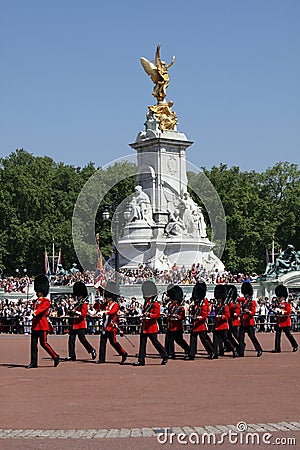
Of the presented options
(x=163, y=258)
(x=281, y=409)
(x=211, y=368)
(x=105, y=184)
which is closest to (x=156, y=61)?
(x=105, y=184)

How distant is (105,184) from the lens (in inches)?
1961

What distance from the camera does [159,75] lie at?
156 ft

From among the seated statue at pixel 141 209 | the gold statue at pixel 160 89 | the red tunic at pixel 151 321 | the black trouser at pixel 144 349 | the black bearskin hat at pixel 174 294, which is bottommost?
the black trouser at pixel 144 349

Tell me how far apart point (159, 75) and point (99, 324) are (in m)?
21.9

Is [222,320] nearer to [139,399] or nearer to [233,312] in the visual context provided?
[233,312]

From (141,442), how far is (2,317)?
75.0 feet

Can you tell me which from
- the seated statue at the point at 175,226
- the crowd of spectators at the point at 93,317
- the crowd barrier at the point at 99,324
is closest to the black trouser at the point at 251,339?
the crowd barrier at the point at 99,324

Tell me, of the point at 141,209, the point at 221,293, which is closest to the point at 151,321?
the point at 221,293

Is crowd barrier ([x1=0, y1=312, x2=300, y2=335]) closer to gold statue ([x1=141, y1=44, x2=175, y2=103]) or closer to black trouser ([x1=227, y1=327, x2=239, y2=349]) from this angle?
black trouser ([x1=227, y1=327, x2=239, y2=349])

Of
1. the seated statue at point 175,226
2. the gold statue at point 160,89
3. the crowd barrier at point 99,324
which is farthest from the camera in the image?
the gold statue at point 160,89

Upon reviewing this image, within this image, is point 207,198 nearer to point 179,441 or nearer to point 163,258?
point 163,258

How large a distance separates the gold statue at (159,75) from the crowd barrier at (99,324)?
20.0m

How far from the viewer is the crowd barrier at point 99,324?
28.3 meters

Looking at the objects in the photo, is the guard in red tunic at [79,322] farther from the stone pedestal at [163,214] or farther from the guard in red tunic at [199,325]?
the stone pedestal at [163,214]
